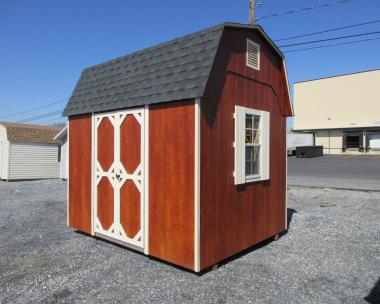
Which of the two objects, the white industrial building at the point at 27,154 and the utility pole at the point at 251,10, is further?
the white industrial building at the point at 27,154

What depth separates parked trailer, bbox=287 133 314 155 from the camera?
37594mm

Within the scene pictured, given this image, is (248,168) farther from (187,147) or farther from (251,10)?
(251,10)

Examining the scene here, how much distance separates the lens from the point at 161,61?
581cm

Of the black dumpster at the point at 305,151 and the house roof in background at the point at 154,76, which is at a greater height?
the house roof in background at the point at 154,76

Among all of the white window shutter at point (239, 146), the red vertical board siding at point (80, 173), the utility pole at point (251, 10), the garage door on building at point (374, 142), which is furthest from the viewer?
the garage door on building at point (374, 142)

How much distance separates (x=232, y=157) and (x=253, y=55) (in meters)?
2.09

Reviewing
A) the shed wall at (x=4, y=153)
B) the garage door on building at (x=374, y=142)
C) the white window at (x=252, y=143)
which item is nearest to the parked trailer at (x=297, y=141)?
the garage door on building at (x=374, y=142)

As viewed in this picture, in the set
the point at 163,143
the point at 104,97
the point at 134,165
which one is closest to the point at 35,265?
the point at 134,165

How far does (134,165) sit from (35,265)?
2.27 meters

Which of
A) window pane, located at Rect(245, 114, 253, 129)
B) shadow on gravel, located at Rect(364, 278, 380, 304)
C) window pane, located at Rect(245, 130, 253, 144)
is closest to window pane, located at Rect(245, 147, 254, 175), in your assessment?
window pane, located at Rect(245, 130, 253, 144)

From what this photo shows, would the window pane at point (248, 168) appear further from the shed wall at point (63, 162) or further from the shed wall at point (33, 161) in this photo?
the shed wall at point (33, 161)

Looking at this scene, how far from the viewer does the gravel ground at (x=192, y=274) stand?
165 inches

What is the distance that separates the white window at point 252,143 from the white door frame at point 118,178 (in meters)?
1.62

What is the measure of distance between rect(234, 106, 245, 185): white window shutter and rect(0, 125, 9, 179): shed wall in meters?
19.7
